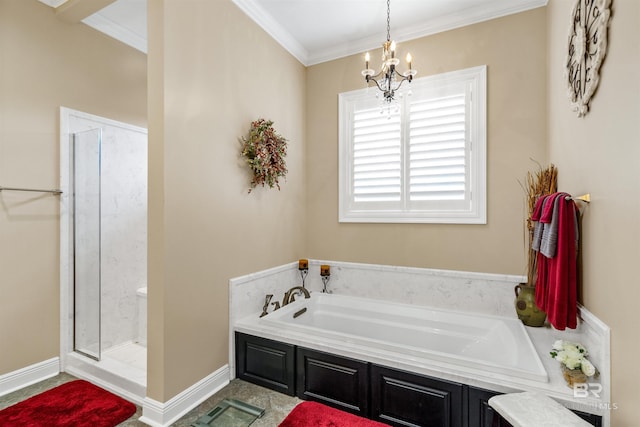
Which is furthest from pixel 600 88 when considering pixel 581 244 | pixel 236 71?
pixel 236 71

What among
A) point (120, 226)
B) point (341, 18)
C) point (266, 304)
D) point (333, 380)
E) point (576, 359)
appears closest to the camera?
point (576, 359)

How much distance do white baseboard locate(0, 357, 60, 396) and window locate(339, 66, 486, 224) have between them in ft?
8.96

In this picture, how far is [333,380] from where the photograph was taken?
209cm

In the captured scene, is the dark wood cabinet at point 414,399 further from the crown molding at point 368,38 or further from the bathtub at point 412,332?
the crown molding at point 368,38

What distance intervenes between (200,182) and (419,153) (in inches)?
75.7

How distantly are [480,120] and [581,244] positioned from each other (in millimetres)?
1318

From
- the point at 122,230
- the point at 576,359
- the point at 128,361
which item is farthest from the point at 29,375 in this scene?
the point at 576,359

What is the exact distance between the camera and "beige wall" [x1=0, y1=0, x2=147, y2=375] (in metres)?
2.26

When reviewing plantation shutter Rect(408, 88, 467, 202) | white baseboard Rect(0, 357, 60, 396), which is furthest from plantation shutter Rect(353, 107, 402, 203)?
white baseboard Rect(0, 357, 60, 396)

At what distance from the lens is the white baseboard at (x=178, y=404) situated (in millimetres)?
1938

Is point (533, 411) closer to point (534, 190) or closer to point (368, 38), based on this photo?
point (534, 190)

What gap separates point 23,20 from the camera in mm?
2326

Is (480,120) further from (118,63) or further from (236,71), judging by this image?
(118,63)

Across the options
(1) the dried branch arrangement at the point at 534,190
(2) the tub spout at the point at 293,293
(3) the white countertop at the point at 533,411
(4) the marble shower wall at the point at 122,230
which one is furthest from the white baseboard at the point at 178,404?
(1) the dried branch arrangement at the point at 534,190
